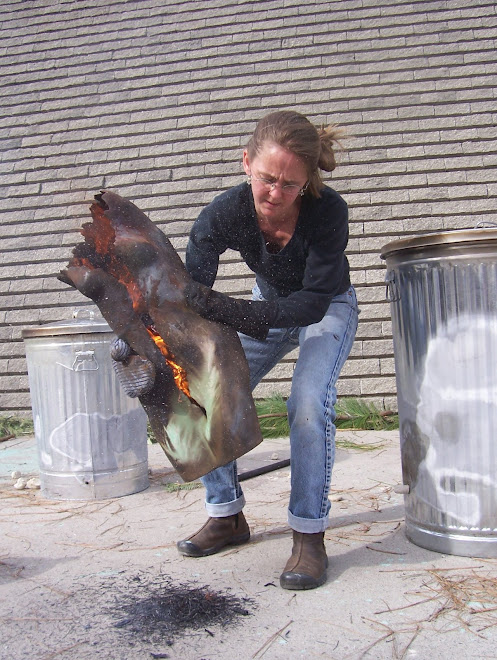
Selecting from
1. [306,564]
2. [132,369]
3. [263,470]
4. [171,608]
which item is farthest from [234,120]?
[171,608]

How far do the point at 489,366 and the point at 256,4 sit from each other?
541cm

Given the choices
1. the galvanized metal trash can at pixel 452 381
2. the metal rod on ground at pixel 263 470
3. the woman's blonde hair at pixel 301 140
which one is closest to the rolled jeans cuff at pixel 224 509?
the galvanized metal trash can at pixel 452 381

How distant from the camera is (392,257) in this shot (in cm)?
285

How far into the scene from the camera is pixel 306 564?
8.04 feet

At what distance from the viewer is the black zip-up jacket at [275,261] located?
245 centimetres

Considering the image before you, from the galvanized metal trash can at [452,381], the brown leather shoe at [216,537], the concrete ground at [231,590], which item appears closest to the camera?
the concrete ground at [231,590]

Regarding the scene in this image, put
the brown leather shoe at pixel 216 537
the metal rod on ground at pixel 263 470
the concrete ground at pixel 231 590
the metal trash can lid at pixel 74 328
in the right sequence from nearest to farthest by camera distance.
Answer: the concrete ground at pixel 231 590 < the brown leather shoe at pixel 216 537 < the metal trash can lid at pixel 74 328 < the metal rod on ground at pixel 263 470

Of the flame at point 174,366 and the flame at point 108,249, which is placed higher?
the flame at point 108,249

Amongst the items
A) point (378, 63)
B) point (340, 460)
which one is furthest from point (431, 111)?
point (340, 460)

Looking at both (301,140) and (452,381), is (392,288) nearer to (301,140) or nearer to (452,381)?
(452,381)

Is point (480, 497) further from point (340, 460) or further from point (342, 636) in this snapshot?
point (340, 460)

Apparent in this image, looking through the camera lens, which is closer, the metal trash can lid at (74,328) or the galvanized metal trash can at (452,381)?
the galvanized metal trash can at (452,381)

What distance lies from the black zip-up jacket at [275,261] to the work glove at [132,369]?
0.29 m

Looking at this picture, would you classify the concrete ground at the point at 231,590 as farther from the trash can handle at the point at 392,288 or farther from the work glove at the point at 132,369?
the trash can handle at the point at 392,288
